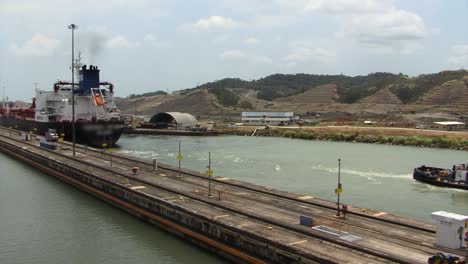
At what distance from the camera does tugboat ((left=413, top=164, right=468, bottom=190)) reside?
36969mm

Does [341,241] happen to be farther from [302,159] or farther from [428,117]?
[428,117]

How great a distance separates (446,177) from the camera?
1506 inches

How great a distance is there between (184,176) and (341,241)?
17.5 metres

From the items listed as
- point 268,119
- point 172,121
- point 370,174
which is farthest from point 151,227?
point 268,119

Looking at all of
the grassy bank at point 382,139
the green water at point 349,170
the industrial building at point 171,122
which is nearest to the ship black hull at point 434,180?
the green water at point 349,170

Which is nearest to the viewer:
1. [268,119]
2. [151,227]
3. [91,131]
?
[151,227]

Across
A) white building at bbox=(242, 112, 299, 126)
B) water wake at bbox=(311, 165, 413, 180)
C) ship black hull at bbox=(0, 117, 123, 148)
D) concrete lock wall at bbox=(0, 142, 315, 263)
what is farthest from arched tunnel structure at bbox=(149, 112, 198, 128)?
concrete lock wall at bbox=(0, 142, 315, 263)

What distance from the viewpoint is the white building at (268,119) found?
122m

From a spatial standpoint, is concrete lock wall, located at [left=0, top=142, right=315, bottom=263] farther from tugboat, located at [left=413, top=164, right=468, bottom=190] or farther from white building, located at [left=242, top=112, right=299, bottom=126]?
white building, located at [left=242, top=112, right=299, bottom=126]

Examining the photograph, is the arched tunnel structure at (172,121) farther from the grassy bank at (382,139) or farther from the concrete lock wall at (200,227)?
the concrete lock wall at (200,227)

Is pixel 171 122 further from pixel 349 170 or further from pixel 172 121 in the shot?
pixel 349 170

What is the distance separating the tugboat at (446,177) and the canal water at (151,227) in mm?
754

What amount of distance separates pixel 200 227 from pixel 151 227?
4399 millimetres

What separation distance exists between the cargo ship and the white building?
55.3m
